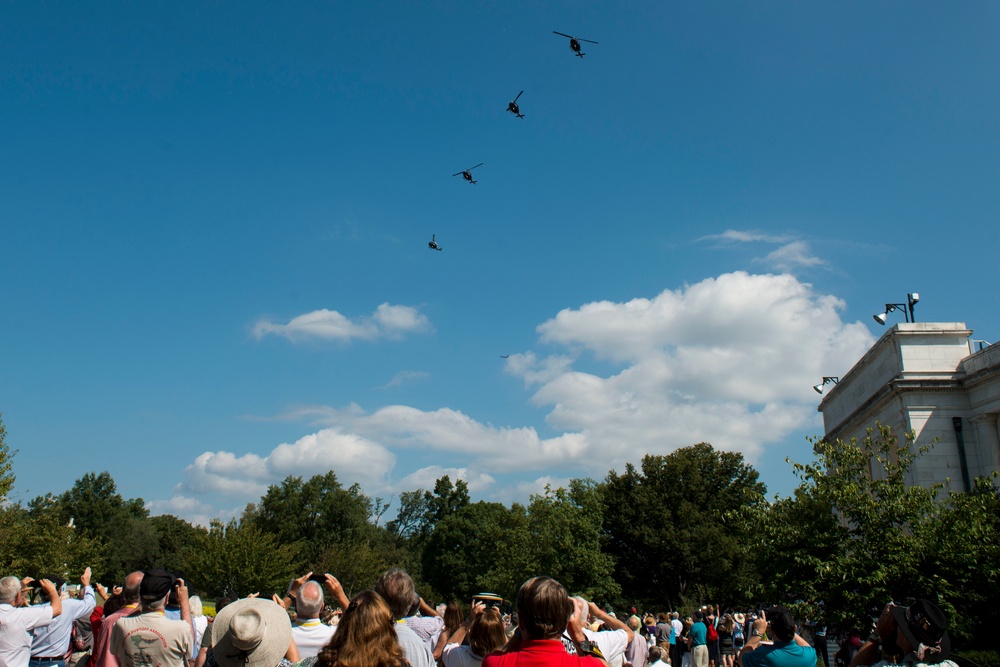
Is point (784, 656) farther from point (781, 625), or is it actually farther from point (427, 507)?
point (427, 507)

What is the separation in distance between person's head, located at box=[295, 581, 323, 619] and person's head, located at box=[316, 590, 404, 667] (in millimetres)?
1697

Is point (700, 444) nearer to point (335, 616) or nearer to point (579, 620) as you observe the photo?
point (335, 616)

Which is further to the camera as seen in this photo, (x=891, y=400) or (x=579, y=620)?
(x=891, y=400)

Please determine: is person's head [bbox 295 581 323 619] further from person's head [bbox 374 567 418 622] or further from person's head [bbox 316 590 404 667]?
person's head [bbox 316 590 404 667]

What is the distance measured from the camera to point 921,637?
16.0ft

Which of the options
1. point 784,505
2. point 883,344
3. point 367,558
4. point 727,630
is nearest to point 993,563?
point 784,505

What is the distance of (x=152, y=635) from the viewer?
18.3ft

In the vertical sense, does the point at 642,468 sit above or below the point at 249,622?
above

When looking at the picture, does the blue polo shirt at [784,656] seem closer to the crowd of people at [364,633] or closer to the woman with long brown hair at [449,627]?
the crowd of people at [364,633]

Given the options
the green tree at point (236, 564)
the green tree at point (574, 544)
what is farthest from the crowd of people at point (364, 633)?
the green tree at point (236, 564)

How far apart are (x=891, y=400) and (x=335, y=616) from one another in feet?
99.5

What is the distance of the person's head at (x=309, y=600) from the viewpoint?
564cm

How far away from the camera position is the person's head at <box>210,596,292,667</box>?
4602 mm

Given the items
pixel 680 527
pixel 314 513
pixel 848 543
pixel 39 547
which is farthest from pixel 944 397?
pixel 314 513
